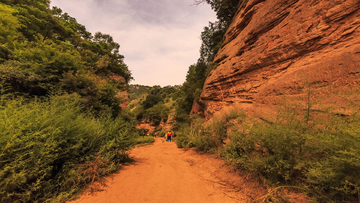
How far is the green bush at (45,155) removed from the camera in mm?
2342

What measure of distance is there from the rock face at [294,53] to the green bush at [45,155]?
241 inches

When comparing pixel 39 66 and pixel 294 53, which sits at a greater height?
pixel 39 66

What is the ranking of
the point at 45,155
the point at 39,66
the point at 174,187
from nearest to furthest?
the point at 45,155 → the point at 174,187 → the point at 39,66

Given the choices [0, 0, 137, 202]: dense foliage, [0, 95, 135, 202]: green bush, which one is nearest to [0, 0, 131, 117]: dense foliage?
[0, 0, 137, 202]: dense foliage

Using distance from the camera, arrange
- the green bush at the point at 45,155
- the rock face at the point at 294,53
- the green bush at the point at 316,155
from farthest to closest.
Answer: the rock face at the point at 294,53 < the green bush at the point at 45,155 < the green bush at the point at 316,155

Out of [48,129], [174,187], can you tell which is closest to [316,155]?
[174,187]

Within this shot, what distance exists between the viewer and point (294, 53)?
5.25 metres

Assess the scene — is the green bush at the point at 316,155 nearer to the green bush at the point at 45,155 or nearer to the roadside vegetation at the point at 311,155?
the roadside vegetation at the point at 311,155

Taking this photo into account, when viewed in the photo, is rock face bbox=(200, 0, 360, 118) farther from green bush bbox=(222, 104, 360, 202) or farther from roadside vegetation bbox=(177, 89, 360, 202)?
green bush bbox=(222, 104, 360, 202)

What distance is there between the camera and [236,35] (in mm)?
9781

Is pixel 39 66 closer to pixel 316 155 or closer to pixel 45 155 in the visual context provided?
pixel 45 155

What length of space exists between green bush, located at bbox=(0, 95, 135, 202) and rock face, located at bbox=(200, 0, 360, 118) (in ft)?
20.1

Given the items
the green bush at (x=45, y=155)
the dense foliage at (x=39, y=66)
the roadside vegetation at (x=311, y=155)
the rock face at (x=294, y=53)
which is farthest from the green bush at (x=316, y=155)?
the dense foliage at (x=39, y=66)

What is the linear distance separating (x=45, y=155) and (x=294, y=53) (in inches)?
347
